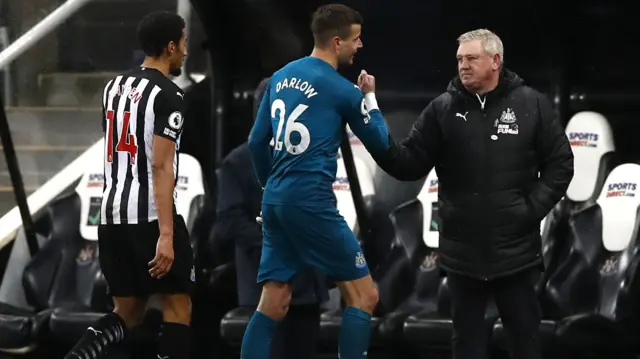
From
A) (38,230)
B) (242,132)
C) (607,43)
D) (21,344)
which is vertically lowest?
(21,344)

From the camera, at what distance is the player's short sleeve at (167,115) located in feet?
17.4

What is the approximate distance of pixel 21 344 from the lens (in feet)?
23.2

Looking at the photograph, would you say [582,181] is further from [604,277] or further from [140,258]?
[140,258]

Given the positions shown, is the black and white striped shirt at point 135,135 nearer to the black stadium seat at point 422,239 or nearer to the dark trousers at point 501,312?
the dark trousers at point 501,312

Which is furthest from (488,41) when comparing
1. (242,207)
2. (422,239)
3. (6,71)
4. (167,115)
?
(6,71)

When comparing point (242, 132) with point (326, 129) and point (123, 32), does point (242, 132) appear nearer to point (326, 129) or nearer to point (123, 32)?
point (123, 32)

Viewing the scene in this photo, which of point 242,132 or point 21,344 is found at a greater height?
point 242,132

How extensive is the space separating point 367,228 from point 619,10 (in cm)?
180

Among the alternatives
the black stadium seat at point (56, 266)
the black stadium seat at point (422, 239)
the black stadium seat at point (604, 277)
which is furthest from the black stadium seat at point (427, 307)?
the black stadium seat at point (56, 266)

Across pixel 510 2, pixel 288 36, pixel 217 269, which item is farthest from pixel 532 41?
pixel 217 269

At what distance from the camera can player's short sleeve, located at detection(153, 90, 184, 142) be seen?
5.29 meters

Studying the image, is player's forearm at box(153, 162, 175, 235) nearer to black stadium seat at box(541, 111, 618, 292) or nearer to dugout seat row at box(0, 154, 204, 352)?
dugout seat row at box(0, 154, 204, 352)

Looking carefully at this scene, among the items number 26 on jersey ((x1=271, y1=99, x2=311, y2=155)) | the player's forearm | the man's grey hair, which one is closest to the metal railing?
the player's forearm

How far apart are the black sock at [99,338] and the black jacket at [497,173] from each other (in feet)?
4.22
